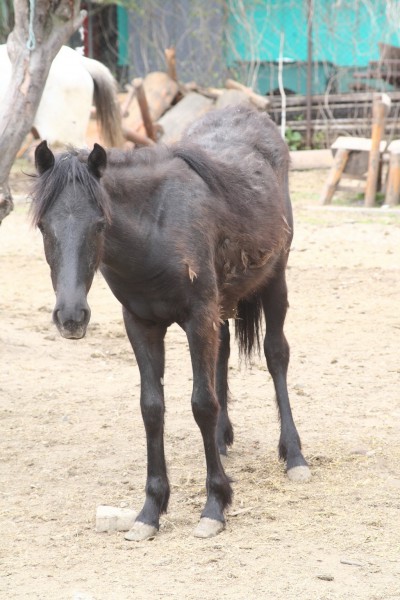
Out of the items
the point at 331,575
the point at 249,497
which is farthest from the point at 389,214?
the point at 331,575

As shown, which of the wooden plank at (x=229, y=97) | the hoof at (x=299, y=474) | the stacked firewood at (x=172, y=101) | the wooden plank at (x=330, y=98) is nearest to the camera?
the hoof at (x=299, y=474)

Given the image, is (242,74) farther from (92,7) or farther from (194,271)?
(194,271)

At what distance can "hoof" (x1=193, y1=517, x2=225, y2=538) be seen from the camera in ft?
12.7

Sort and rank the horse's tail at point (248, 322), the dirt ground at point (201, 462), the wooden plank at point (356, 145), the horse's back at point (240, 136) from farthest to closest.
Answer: the wooden plank at point (356, 145) < the horse's tail at point (248, 322) < the horse's back at point (240, 136) < the dirt ground at point (201, 462)

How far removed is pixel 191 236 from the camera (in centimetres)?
386

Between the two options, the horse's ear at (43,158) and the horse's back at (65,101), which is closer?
the horse's ear at (43,158)

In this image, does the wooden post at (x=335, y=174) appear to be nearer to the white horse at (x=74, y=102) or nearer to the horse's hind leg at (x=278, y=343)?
the white horse at (x=74, y=102)

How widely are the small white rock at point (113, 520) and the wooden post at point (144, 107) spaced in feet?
35.6

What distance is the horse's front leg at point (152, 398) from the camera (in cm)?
405

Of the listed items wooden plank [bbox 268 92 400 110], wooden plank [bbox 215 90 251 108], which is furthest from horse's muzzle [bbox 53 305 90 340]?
wooden plank [bbox 268 92 400 110]

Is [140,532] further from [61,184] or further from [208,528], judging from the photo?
[61,184]

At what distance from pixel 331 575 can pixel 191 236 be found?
1503 millimetres

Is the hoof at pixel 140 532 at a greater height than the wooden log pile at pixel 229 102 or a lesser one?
lesser

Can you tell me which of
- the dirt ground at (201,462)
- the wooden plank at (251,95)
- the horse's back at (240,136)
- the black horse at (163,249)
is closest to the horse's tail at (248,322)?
the black horse at (163,249)
